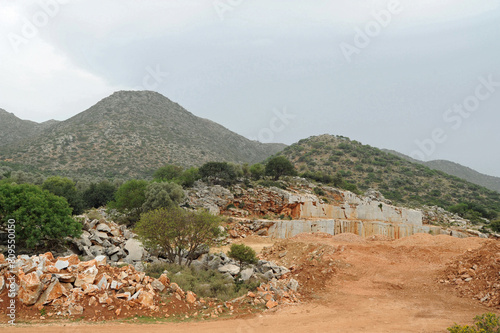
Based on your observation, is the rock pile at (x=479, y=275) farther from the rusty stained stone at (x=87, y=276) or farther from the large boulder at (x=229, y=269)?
the rusty stained stone at (x=87, y=276)

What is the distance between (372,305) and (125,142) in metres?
59.7

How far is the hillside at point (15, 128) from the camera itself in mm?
67562

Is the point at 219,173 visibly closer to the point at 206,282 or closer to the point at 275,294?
the point at 206,282

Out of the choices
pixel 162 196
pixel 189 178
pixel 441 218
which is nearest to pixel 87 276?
pixel 162 196

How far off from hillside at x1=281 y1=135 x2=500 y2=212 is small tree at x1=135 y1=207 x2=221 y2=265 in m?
40.5

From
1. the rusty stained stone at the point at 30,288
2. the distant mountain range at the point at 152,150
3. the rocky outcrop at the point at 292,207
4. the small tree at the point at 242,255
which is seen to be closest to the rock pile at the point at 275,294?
the small tree at the point at 242,255

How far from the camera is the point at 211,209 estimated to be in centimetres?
2908

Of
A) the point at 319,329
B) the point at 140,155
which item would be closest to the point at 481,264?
the point at 319,329

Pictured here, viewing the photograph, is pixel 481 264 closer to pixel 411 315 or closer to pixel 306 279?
pixel 411 315

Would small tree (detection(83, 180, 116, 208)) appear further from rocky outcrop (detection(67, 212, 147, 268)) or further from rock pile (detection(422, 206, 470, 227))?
rock pile (detection(422, 206, 470, 227))

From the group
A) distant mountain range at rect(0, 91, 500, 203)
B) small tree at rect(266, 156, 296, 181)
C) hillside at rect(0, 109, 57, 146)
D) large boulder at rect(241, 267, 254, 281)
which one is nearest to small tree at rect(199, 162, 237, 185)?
small tree at rect(266, 156, 296, 181)

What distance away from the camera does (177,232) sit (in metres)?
13.8

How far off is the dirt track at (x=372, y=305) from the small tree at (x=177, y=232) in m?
5.86

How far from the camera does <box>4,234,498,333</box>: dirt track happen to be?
8102 millimetres
